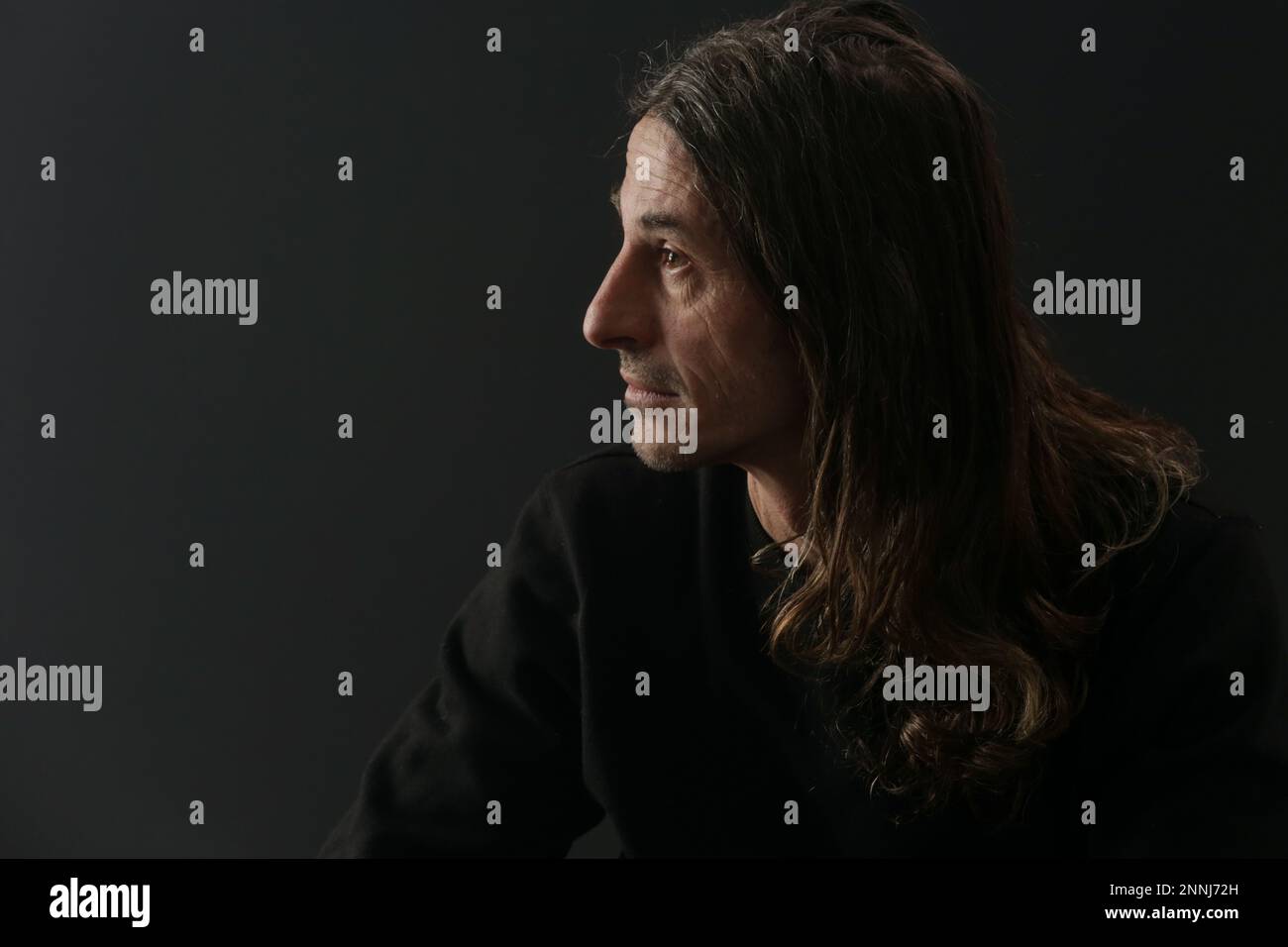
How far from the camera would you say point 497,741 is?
1067mm

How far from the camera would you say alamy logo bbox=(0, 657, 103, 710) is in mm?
1254

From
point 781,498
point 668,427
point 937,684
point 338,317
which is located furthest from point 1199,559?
point 338,317

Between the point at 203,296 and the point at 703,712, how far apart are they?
2.20ft

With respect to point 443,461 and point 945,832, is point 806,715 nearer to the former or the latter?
point 945,832

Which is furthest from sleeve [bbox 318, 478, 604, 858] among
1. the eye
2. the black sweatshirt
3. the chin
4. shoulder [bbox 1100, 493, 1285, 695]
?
shoulder [bbox 1100, 493, 1285, 695]

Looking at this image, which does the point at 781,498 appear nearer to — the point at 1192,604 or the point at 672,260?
the point at 672,260

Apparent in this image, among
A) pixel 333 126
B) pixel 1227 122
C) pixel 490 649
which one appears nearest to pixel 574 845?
pixel 490 649

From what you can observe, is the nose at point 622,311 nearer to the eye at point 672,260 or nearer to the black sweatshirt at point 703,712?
the eye at point 672,260

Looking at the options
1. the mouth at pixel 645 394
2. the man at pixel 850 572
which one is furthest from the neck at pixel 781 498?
the mouth at pixel 645 394

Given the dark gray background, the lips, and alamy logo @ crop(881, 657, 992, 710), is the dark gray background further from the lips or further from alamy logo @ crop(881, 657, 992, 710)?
alamy logo @ crop(881, 657, 992, 710)

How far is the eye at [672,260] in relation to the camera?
3.27ft

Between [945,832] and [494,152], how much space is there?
2.57 ft

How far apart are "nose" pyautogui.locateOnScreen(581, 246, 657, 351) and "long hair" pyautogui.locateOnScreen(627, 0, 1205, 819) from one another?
3.4 inches

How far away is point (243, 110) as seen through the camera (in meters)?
1.22
